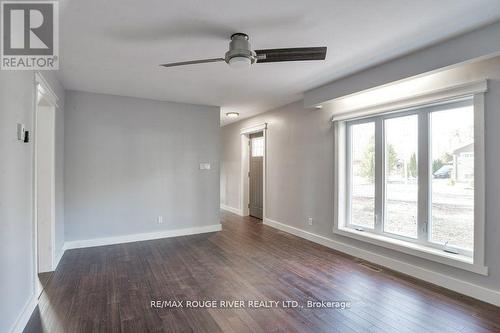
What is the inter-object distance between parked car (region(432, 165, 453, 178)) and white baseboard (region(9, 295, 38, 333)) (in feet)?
Result: 14.1

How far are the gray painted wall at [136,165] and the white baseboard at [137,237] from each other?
0.08m

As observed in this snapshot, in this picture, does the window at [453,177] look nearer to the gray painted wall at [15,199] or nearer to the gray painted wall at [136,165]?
the gray painted wall at [136,165]

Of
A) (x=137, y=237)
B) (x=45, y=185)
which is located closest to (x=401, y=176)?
(x=137, y=237)

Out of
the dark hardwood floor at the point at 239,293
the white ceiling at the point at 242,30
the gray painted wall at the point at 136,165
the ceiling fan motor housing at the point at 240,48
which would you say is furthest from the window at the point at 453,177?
the gray painted wall at the point at 136,165

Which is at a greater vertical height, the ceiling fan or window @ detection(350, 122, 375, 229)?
the ceiling fan

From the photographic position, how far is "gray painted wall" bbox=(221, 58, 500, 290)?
256 centimetres

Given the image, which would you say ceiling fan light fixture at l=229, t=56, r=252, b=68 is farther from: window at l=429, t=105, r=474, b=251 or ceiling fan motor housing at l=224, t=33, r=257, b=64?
window at l=429, t=105, r=474, b=251

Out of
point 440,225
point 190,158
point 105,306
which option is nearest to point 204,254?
point 105,306

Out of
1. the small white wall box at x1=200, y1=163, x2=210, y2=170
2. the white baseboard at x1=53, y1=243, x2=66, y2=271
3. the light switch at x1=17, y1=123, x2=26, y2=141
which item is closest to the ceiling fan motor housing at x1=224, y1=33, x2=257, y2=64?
the light switch at x1=17, y1=123, x2=26, y2=141

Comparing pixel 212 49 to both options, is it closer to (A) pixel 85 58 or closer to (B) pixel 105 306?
(A) pixel 85 58

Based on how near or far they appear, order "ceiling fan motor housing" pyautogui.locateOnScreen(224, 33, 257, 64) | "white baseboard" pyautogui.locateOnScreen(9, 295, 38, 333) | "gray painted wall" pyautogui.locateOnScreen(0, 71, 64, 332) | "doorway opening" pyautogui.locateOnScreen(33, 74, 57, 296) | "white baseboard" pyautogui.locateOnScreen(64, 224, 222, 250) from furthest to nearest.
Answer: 1. "white baseboard" pyautogui.locateOnScreen(64, 224, 222, 250)
2. "doorway opening" pyautogui.locateOnScreen(33, 74, 57, 296)
3. "ceiling fan motor housing" pyautogui.locateOnScreen(224, 33, 257, 64)
4. "white baseboard" pyautogui.locateOnScreen(9, 295, 38, 333)
5. "gray painted wall" pyautogui.locateOnScreen(0, 71, 64, 332)

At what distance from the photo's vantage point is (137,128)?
189 inches

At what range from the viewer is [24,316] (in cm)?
225

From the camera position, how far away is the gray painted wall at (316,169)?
2.56 metres
